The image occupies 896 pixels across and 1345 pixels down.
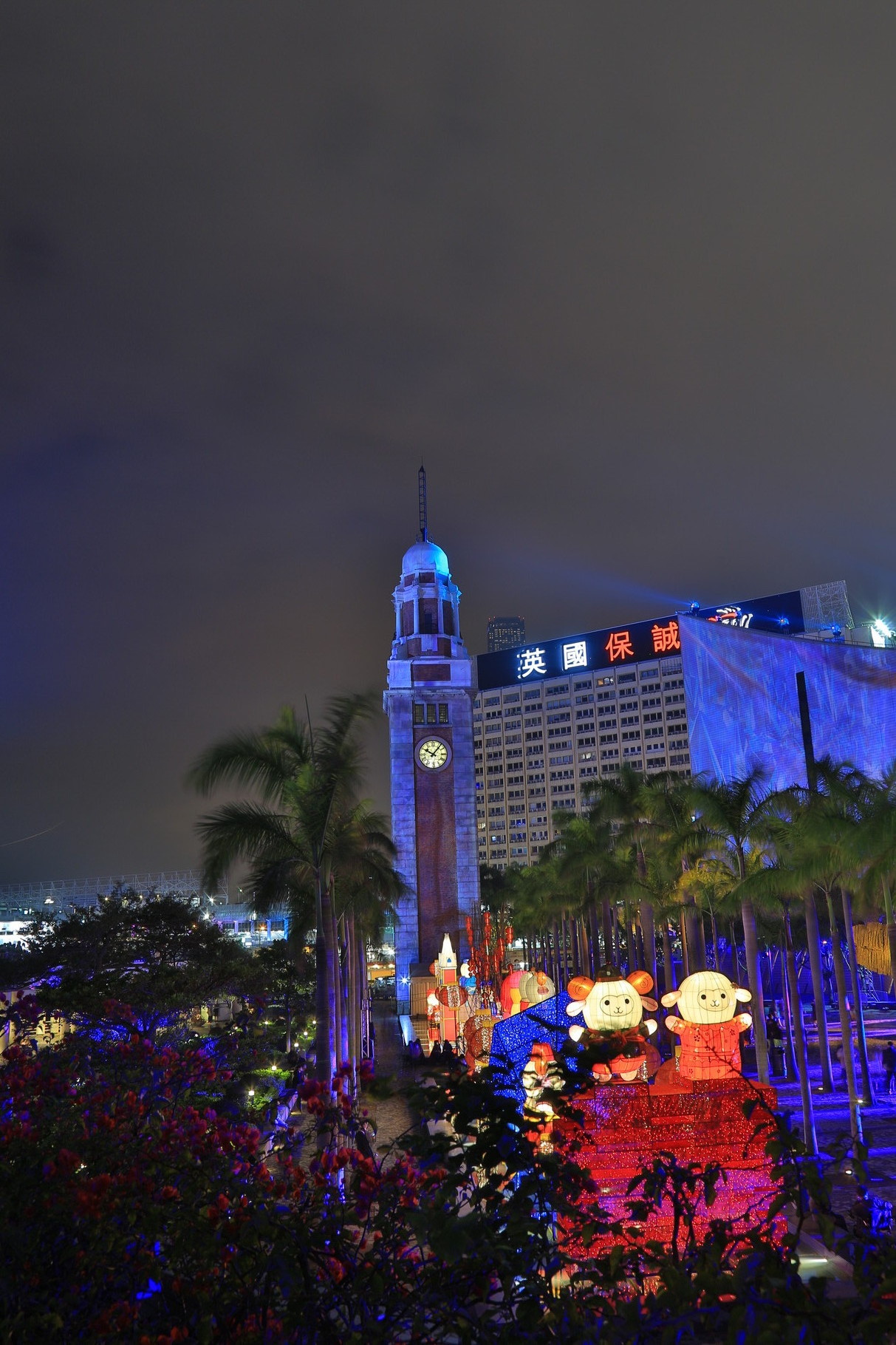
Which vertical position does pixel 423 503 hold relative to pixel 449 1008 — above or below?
above

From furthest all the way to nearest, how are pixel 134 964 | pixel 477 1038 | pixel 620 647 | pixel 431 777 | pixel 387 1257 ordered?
pixel 620 647 → pixel 431 777 → pixel 134 964 → pixel 477 1038 → pixel 387 1257

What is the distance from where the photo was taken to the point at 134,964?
29234 millimetres

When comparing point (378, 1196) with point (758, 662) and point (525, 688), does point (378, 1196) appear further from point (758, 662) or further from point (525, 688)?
point (525, 688)

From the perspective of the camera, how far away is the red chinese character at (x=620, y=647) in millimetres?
107750

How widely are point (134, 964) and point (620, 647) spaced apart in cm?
8480

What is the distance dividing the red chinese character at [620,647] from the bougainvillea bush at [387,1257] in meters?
103

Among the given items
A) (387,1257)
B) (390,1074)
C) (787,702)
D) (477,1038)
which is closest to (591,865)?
(787,702)

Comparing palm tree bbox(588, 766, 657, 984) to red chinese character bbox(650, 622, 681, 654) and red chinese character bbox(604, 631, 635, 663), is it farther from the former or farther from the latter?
red chinese character bbox(604, 631, 635, 663)

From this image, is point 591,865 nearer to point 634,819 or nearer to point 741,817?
point 634,819

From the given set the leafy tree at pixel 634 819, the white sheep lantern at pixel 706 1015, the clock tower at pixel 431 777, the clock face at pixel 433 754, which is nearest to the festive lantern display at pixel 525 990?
the leafy tree at pixel 634 819

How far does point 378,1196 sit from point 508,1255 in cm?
108

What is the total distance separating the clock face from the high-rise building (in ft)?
130

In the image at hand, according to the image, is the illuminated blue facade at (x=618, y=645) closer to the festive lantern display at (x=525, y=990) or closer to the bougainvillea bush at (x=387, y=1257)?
the festive lantern display at (x=525, y=990)

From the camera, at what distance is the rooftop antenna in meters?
71.9
